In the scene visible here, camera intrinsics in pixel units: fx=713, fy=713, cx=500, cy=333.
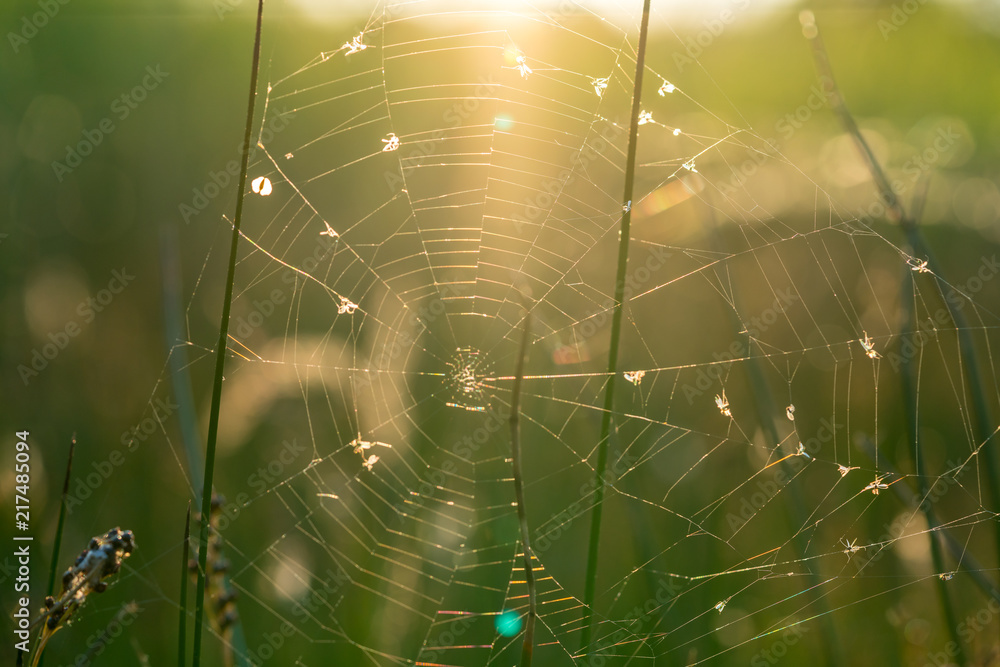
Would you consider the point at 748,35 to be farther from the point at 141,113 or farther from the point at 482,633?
the point at 482,633

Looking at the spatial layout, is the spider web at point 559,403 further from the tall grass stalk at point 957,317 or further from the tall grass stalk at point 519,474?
the tall grass stalk at point 519,474

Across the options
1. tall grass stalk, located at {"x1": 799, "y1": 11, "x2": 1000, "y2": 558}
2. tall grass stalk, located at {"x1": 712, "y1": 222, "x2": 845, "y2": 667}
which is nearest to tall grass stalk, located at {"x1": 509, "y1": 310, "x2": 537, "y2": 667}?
tall grass stalk, located at {"x1": 712, "y1": 222, "x2": 845, "y2": 667}

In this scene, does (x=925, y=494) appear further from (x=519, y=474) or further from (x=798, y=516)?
(x=519, y=474)

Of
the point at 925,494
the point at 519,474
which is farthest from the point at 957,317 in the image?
the point at 519,474

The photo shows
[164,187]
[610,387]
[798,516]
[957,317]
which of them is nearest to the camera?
[610,387]

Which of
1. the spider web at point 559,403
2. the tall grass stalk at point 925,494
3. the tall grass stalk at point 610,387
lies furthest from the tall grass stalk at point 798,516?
the tall grass stalk at point 610,387

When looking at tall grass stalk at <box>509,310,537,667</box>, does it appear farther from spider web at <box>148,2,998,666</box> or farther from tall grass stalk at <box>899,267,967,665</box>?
tall grass stalk at <box>899,267,967,665</box>
